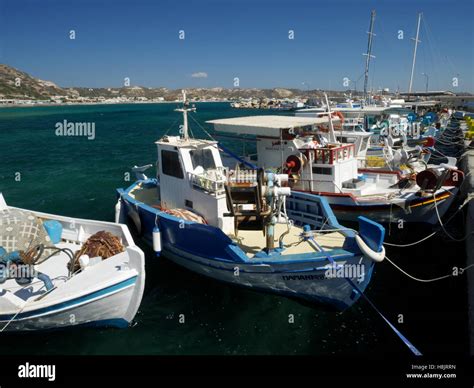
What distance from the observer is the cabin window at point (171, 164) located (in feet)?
43.0

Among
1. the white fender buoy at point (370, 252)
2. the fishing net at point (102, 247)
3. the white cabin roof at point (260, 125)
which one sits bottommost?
the fishing net at point (102, 247)

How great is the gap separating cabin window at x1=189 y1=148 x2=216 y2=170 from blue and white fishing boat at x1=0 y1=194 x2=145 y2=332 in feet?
11.1

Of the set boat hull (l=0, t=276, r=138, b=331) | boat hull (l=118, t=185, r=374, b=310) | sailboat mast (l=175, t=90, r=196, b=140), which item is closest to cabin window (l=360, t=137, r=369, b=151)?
sailboat mast (l=175, t=90, r=196, b=140)

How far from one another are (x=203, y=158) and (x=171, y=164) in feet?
3.74

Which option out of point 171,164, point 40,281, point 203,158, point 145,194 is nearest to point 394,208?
point 203,158

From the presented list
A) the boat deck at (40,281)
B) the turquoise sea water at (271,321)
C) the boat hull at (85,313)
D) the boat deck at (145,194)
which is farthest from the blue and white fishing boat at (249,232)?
the boat deck at (40,281)

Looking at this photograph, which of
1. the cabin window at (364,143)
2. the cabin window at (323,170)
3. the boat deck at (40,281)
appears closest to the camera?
the boat deck at (40,281)

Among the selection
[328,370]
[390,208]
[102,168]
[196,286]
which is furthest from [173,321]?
[102,168]

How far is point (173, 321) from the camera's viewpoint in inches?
409

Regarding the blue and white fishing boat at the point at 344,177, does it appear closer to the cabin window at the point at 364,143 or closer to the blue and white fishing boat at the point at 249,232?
the cabin window at the point at 364,143

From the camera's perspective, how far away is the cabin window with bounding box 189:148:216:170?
13.2 metres

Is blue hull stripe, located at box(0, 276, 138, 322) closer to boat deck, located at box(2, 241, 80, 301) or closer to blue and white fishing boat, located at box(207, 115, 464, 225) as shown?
boat deck, located at box(2, 241, 80, 301)

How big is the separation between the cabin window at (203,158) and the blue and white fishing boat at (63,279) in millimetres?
3388

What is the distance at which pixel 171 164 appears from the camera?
1344 centimetres
